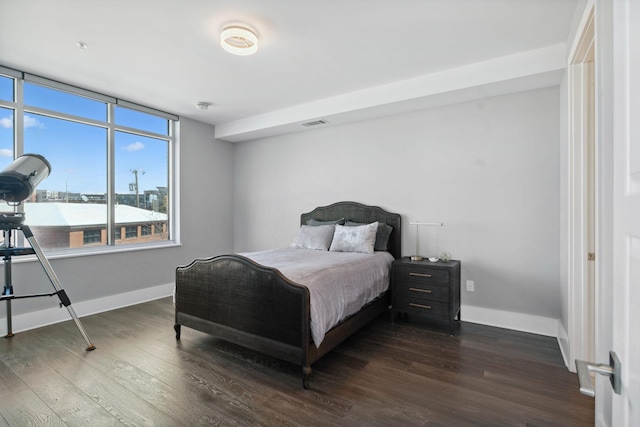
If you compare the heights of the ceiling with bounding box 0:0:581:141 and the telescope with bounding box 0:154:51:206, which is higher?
the ceiling with bounding box 0:0:581:141

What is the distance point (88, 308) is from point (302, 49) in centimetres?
371

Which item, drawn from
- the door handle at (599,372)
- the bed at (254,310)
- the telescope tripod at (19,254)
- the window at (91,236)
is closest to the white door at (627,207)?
the door handle at (599,372)

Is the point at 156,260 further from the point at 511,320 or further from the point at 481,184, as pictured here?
the point at 511,320

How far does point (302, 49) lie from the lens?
2.75 metres

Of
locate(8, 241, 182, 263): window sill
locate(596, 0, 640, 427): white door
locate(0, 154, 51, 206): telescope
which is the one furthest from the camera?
locate(8, 241, 182, 263): window sill

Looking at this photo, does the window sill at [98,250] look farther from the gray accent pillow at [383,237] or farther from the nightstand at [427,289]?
the nightstand at [427,289]

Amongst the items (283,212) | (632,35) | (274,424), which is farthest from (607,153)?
(283,212)

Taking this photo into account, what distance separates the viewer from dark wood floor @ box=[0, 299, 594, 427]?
1.87 m

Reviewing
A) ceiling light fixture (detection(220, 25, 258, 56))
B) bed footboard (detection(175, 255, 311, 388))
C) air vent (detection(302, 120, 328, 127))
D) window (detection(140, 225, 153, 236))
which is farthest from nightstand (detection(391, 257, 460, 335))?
window (detection(140, 225, 153, 236))

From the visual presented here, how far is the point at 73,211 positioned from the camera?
3.70 m

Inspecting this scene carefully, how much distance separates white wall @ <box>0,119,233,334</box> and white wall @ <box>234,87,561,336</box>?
1883 mm

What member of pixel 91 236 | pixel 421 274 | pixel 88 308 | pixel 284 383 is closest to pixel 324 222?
pixel 421 274

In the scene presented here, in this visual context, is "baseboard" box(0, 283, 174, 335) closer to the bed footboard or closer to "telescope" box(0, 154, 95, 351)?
"telescope" box(0, 154, 95, 351)

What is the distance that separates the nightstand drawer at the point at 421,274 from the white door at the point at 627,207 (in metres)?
2.49
